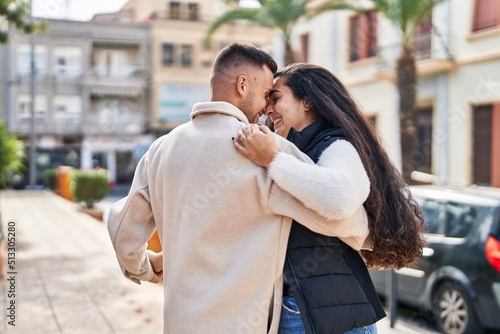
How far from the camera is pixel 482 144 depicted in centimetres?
1670

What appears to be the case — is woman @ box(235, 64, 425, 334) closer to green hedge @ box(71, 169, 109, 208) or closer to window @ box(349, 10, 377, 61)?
green hedge @ box(71, 169, 109, 208)

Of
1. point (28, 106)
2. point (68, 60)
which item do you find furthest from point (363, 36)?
point (68, 60)

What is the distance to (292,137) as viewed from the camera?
2.18 meters

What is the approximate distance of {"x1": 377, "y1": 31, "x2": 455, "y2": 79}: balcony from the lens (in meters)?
17.4

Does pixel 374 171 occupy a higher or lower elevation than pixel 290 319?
higher

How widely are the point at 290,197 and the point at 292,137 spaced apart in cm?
36

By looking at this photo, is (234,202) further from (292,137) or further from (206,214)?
(292,137)

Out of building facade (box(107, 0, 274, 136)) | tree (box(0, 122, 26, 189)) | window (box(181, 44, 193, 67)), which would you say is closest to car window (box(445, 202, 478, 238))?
tree (box(0, 122, 26, 189))

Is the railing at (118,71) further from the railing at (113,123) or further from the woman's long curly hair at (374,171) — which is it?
the woman's long curly hair at (374,171)

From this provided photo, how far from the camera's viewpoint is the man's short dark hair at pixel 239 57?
207 cm

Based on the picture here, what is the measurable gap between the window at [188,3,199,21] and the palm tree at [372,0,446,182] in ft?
90.3

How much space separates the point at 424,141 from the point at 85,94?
2587cm

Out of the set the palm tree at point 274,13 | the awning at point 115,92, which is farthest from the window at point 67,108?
the palm tree at point 274,13

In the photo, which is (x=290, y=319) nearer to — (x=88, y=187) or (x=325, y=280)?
(x=325, y=280)
